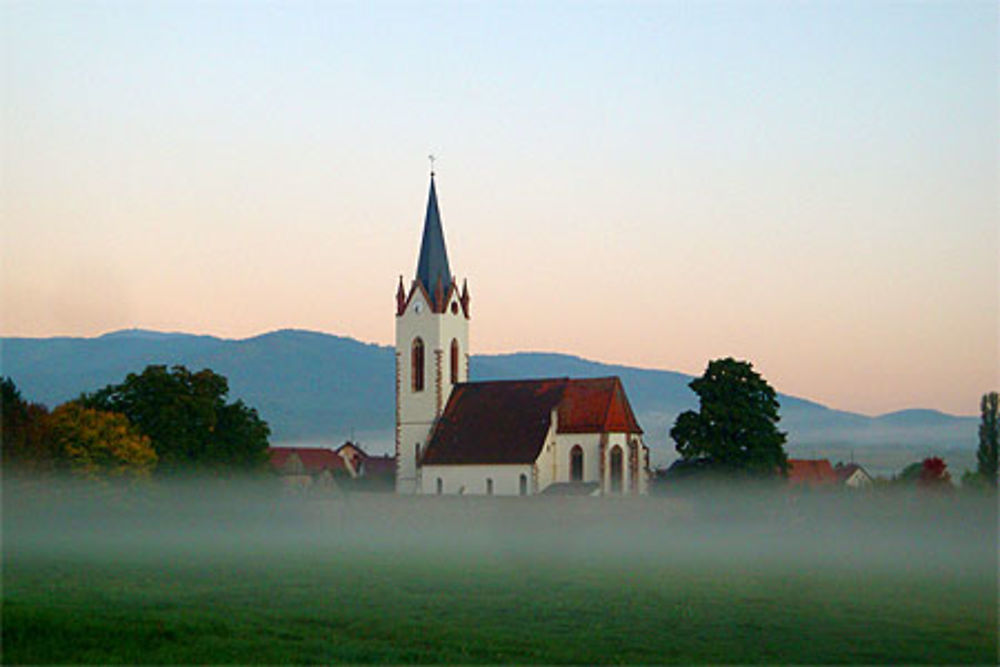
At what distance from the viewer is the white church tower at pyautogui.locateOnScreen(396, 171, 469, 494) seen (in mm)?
89000

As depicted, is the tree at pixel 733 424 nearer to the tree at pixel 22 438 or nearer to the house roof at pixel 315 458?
the tree at pixel 22 438

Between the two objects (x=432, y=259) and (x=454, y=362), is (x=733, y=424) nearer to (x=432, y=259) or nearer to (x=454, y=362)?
(x=454, y=362)

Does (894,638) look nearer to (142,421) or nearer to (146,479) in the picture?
(146,479)

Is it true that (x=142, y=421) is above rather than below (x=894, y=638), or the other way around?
above

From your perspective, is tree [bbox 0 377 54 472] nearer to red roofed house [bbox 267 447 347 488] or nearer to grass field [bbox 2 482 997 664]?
grass field [bbox 2 482 997 664]

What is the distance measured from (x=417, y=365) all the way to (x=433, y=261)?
23.9 ft

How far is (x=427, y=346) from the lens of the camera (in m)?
90.2

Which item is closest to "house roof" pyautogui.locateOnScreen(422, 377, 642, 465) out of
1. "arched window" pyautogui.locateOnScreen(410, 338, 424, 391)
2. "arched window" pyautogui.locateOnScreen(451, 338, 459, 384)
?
"arched window" pyautogui.locateOnScreen(451, 338, 459, 384)

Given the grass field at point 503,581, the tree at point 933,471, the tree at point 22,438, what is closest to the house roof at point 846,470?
the tree at point 933,471

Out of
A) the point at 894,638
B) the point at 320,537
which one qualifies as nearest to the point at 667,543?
the point at 320,537

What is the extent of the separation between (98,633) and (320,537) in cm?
3968

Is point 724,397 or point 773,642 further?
point 724,397

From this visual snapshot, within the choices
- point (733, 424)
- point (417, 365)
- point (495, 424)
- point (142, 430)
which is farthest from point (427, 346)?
point (142, 430)

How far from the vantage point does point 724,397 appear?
6862 cm
